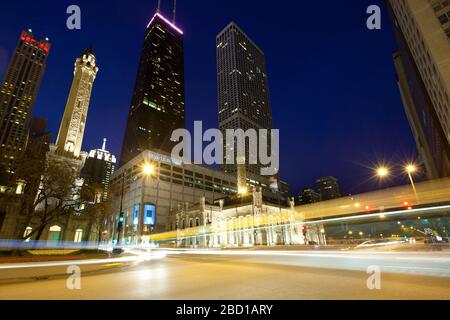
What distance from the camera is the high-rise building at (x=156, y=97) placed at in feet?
507

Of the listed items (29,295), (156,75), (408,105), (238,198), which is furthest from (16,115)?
(408,105)

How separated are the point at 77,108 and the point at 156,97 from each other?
360 ft

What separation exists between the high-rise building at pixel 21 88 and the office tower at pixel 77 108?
265 ft

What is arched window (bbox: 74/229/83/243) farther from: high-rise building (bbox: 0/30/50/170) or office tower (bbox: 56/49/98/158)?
high-rise building (bbox: 0/30/50/170)

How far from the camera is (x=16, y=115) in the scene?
12200 centimetres

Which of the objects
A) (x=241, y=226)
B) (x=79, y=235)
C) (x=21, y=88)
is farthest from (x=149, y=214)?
(x=21, y=88)

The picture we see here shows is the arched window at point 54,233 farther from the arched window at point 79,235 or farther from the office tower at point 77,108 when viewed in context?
the office tower at point 77,108

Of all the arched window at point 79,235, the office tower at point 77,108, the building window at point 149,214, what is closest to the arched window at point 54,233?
the arched window at point 79,235

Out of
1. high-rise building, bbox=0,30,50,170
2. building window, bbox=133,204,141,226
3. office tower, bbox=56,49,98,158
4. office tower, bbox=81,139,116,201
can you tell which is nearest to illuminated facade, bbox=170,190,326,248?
building window, bbox=133,204,141,226

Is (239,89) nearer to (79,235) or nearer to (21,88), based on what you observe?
(21,88)

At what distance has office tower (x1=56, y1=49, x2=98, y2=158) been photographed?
52.8 m
